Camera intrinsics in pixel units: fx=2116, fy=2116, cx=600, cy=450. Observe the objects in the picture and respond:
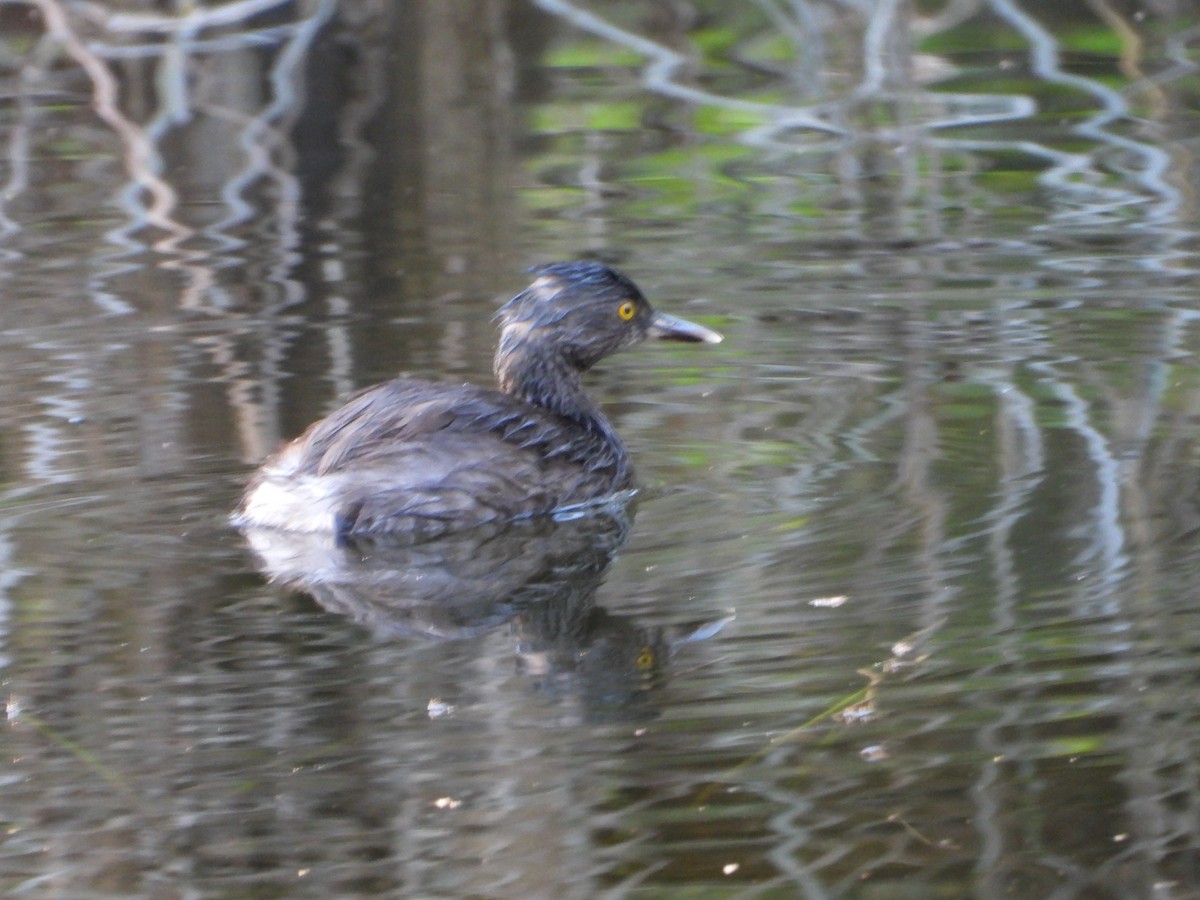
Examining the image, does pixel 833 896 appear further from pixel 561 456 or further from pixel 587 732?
pixel 561 456

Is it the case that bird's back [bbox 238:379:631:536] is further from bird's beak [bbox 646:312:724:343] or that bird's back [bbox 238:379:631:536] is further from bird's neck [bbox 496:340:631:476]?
bird's beak [bbox 646:312:724:343]

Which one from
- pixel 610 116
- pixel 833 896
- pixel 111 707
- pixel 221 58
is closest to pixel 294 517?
pixel 111 707

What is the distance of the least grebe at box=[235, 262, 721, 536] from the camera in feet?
20.4

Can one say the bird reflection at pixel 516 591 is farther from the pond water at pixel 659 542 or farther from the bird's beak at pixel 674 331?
the bird's beak at pixel 674 331

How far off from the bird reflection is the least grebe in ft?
0.26

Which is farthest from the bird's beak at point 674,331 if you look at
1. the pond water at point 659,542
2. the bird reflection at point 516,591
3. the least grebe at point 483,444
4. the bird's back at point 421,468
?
the bird reflection at point 516,591

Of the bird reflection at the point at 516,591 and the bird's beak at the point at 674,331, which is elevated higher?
the bird's beak at the point at 674,331

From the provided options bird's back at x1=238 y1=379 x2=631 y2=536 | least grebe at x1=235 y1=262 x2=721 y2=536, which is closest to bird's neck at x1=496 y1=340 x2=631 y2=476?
least grebe at x1=235 y1=262 x2=721 y2=536

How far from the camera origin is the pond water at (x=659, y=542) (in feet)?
13.7

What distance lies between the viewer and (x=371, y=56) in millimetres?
16219

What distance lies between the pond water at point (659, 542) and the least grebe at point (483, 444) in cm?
15

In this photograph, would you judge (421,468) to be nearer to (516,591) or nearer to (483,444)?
(483,444)

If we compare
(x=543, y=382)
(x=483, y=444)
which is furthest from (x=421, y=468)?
(x=543, y=382)

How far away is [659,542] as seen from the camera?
6074mm
